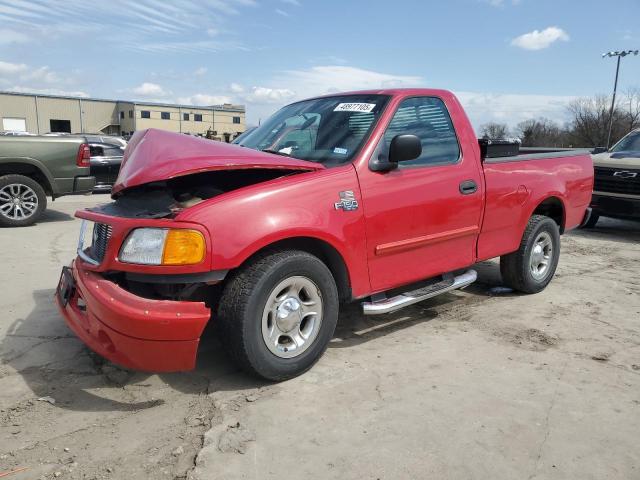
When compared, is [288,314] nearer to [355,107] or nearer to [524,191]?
[355,107]

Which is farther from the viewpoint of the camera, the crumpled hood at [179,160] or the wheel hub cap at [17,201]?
the wheel hub cap at [17,201]

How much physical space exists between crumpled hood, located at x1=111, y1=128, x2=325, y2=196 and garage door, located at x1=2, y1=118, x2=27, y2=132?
76226mm

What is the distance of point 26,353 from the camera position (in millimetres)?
3701

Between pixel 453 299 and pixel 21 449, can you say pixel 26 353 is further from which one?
pixel 453 299

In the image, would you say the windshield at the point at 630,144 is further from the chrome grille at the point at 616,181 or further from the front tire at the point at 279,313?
the front tire at the point at 279,313

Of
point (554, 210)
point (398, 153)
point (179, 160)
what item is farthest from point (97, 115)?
point (398, 153)

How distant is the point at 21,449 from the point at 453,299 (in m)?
3.78

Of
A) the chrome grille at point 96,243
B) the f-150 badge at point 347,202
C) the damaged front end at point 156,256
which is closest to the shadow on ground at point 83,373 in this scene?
the damaged front end at point 156,256

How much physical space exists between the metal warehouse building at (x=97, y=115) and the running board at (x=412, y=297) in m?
67.6

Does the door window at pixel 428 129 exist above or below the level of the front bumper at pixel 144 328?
above

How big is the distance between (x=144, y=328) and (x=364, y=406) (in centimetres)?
130

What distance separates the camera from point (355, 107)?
400 centimetres

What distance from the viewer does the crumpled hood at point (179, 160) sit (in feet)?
10.1

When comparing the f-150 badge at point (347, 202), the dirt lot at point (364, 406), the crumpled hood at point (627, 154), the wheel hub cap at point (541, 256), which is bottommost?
the dirt lot at point (364, 406)
